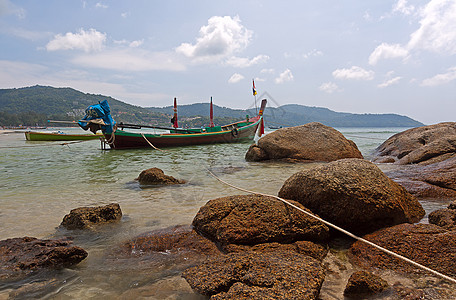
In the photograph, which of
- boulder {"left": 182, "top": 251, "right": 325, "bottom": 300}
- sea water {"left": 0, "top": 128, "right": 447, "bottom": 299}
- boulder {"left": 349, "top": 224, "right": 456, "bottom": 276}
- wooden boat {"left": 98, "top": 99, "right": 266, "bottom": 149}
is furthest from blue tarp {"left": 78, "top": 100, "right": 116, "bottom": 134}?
boulder {"left": 349, "top": 224, "right": 456, "bottom": 276}

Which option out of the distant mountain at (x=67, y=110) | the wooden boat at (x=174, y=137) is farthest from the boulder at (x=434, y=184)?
the distant mountain at (x=67, y=110)

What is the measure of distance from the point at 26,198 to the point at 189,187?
154 inches

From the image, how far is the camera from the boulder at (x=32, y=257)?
2.88 m

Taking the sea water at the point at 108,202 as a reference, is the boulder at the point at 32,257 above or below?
above

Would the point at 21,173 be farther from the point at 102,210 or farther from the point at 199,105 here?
the point at 199,105

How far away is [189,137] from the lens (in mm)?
23656

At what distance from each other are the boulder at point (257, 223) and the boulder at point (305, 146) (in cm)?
872

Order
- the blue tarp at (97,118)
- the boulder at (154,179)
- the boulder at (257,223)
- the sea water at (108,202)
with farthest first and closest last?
1. the blue tarp at (97,118)
2. the boulder at (154,179)
3. the boulder at (257,223)
4. the sea water at (108,202)

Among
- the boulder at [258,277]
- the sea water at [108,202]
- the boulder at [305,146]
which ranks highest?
the boulder at [305,146]

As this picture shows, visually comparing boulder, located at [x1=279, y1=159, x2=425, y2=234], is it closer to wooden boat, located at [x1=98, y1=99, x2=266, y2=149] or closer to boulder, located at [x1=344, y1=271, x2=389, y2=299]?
boulder, located at [x1=344, y1=271, x2=389, y2=299]

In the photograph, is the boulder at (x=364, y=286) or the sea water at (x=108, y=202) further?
the sea water at (x=108, y=202)

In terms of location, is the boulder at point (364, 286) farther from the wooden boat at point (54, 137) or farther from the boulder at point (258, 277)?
the wooden boat at point (54, 137)

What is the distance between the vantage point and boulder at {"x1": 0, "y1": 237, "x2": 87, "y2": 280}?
9.46 feet

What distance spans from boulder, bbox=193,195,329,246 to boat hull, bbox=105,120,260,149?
1310cm
